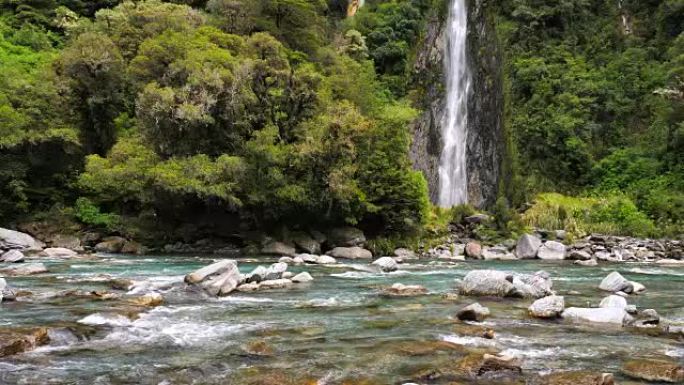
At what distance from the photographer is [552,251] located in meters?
25.7

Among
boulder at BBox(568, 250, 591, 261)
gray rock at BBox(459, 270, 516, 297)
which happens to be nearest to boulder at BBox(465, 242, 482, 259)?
boulder at BBox(568, 250, 591, 261)

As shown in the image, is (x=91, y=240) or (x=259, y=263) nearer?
(x=259, y=263)

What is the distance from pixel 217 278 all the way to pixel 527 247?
16565 mm

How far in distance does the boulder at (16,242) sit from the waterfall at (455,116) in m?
25.8

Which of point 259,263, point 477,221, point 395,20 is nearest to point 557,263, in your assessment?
point 477,221

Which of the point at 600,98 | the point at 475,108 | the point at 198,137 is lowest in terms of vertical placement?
the point at 198,137

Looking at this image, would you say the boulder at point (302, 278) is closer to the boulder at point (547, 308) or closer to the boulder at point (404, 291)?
the boulder at point (404, 291)

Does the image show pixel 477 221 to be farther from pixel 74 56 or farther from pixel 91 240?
pixel 74 56

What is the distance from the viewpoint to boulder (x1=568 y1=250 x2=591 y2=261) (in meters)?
24.7

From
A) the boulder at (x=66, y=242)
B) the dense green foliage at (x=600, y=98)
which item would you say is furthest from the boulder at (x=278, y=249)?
the dense green foliage at (x=600, y=98)

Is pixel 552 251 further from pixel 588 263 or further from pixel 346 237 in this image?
pixel 346 237

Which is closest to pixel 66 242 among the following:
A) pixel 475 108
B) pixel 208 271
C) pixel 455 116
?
pixel 208 271

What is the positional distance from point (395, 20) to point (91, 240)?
1358 inches

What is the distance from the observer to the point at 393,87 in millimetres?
48281
